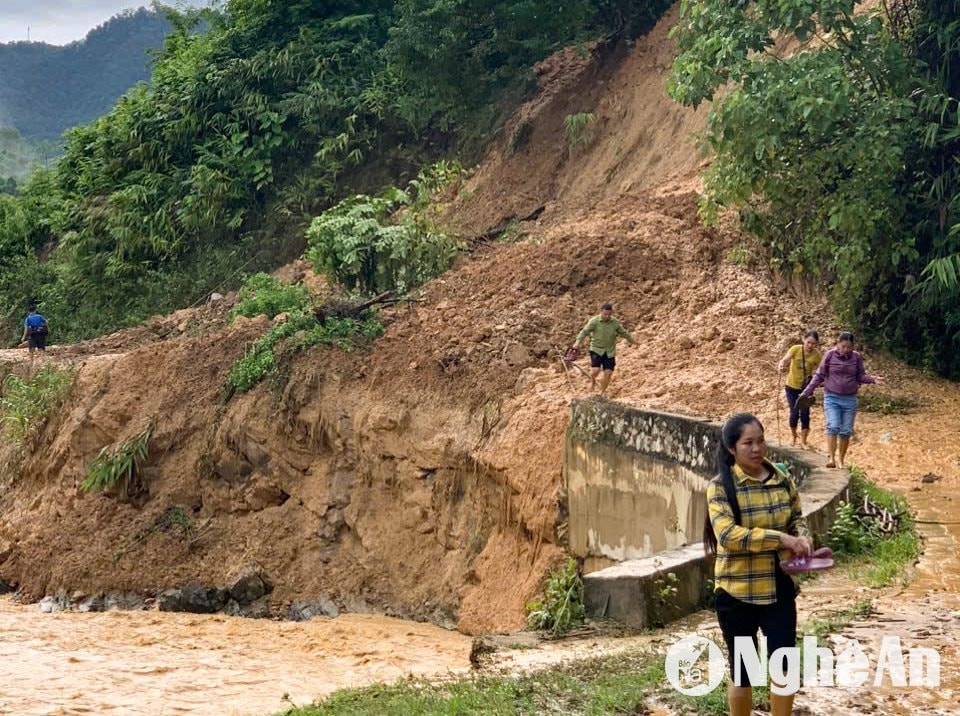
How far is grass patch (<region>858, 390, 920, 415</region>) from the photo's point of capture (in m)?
14.2

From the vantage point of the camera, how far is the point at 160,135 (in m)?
29.7

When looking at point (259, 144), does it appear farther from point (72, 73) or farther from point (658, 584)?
point (72, 73)

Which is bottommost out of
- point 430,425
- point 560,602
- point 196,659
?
point 196,659

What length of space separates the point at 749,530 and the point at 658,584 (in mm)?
3009

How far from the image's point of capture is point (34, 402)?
20.6 m

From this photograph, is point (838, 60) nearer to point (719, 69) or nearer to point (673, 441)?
point (719, 69)

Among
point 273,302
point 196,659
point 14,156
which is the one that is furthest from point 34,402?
point 14,156

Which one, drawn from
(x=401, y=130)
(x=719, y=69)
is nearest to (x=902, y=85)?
(x=719, y=69)

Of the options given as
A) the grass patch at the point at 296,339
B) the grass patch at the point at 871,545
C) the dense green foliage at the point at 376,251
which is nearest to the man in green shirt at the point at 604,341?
the grass patch at the point at 296,339

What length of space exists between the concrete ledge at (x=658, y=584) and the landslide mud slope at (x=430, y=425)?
3625 millimetres

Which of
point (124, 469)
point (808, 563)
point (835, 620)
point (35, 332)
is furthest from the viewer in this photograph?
point (35, 332)

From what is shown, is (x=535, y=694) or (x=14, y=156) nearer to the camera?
(x=535, y=694)

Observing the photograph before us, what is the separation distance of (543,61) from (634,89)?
3.02m

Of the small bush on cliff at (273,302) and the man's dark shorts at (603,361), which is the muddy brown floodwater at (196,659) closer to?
the man's dark shorts at (603,361)
